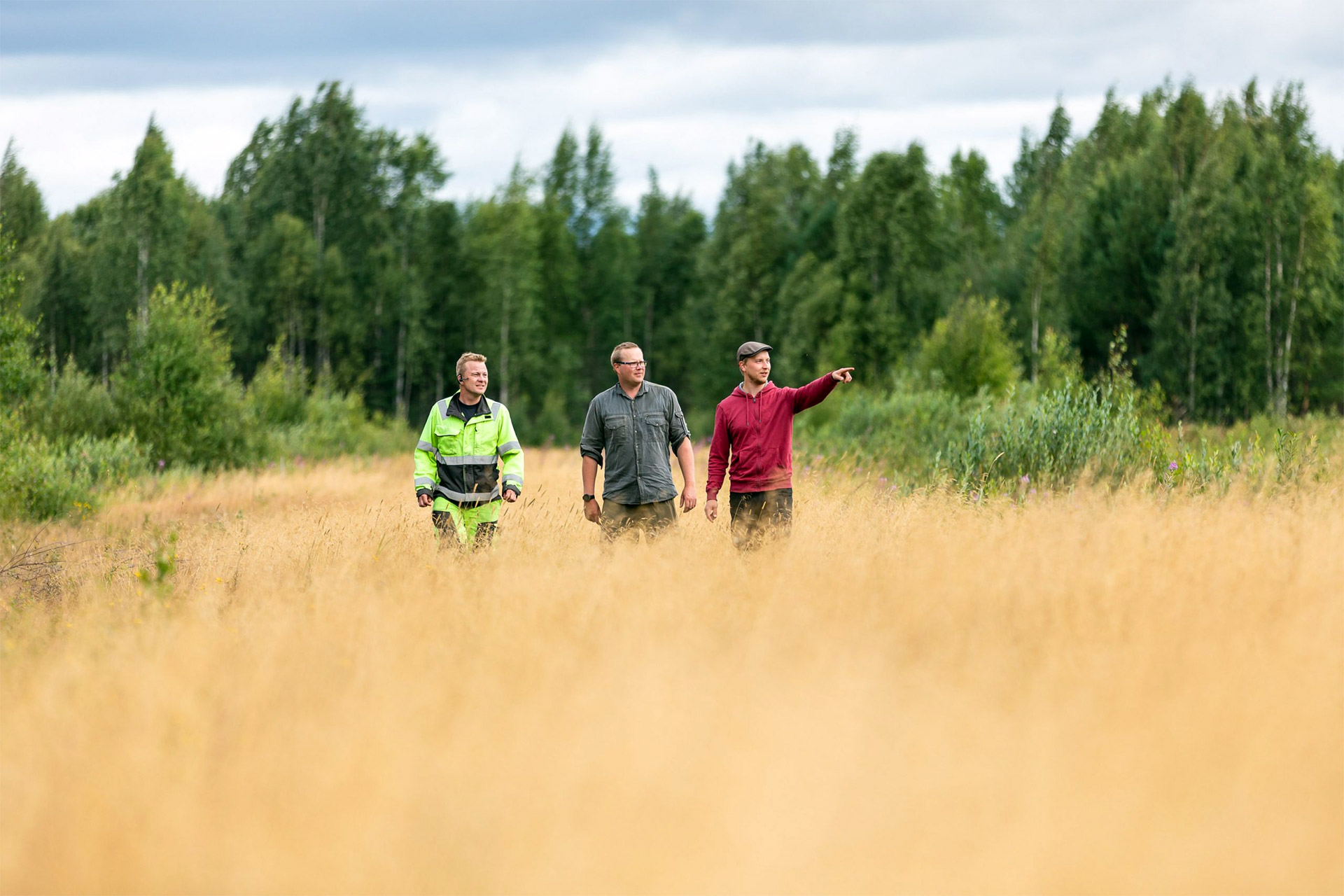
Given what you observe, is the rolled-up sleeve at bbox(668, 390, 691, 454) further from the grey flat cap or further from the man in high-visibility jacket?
the man in high-visibility jacket

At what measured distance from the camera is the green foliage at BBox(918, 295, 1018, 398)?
27.6 m

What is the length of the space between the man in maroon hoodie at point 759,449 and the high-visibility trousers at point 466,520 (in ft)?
5.01

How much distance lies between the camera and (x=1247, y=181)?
118ft

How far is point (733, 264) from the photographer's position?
49.8 m

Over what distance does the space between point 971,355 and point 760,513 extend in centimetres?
2206

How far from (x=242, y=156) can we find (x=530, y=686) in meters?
56.8

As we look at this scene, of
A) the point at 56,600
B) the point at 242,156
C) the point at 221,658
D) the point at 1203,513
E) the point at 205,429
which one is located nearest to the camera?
the point at 221,658

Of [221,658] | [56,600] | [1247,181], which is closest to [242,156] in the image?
[1247,181]

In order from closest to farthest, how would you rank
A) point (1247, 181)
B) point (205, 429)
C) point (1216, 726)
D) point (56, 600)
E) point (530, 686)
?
point (1216, 726) < point (530, 686) < point (56, 600) < point (205, 429) < point (1247, 181)

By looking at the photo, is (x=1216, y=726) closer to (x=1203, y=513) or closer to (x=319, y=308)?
(x=1203, y=513)

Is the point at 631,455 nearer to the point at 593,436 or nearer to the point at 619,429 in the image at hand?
the point at 619,429

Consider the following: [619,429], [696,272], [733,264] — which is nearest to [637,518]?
[619,429]

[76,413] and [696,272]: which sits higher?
[696,272]

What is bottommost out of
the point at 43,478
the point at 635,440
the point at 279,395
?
the point at 43,478
